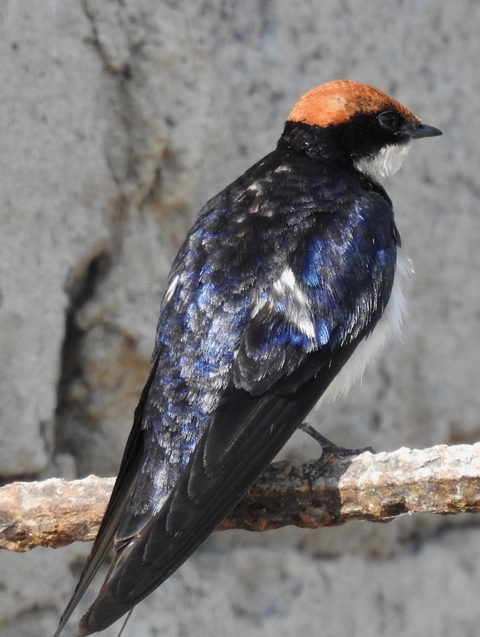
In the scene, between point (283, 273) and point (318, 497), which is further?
point (283, 273)

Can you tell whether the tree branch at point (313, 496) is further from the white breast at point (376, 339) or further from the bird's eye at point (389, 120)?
the bird's eye at point (389, 120)

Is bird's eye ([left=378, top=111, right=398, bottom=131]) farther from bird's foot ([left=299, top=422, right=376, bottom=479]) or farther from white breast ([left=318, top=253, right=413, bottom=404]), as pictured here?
bird's foot ([left=299, top=422, right=376, bottom=479])

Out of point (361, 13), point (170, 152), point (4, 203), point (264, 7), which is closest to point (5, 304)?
point (4, 203)

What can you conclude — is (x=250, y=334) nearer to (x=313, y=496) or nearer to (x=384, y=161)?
(x=313, y=496)

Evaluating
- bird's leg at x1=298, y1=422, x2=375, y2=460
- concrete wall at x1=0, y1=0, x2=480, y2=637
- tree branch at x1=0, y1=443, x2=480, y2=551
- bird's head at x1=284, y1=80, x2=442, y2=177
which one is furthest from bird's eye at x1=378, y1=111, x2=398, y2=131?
tree branch at x1=0, y1=443, x2=480, y2=551

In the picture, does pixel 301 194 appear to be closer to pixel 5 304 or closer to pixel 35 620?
pixel 5 304

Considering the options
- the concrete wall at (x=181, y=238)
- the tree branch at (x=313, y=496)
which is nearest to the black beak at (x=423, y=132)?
the concrete wall at (x=181, y=238)

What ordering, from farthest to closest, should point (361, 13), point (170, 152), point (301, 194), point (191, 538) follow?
point (361, 13)
point (170, 152)
point (301, 194)
point (191, 538)
